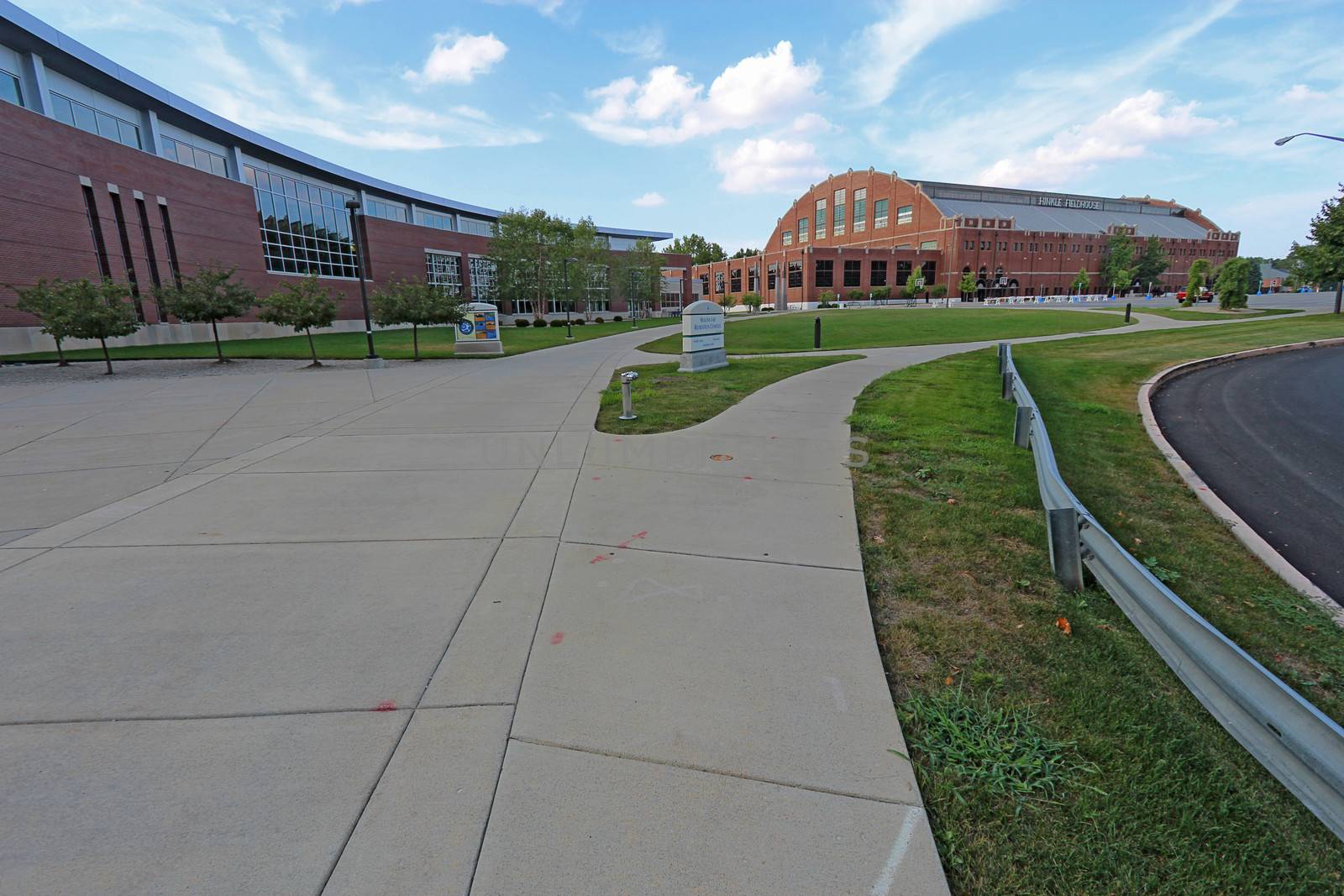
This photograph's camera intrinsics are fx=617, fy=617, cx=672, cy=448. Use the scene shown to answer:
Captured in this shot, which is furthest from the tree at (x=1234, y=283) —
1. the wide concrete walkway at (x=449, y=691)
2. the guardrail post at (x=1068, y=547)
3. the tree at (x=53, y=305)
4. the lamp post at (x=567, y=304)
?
the tree at (x=53, y=305)

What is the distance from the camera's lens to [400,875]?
79.4 inches

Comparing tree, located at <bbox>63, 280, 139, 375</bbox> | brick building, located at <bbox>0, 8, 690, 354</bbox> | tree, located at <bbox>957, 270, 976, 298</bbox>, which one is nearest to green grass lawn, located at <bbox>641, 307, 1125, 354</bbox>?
brick building, located at <bbox>0, 8, 690, 354</bbox>

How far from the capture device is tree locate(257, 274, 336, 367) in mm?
20891

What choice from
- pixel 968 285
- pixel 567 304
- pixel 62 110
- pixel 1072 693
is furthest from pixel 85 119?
pixel 968 285

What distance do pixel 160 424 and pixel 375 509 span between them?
7612 mm

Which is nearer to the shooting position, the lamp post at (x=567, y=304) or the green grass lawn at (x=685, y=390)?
the green grass lawn at (x=685, y=390)

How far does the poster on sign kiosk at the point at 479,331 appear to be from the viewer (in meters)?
25.4

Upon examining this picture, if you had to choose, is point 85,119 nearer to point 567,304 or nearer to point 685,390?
point 567,304

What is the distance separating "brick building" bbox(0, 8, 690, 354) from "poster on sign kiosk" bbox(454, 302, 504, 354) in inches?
189

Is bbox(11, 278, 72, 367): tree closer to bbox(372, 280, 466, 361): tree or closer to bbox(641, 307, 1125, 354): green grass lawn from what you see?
bbox(372, 280, 466, 361): tree

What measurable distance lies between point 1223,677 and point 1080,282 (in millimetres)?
104557

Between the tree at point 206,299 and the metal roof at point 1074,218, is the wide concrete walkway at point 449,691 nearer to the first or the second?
the tree at point 206,299

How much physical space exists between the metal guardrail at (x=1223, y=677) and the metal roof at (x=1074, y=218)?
303 ft

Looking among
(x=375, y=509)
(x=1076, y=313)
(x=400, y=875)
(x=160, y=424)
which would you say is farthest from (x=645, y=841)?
(x=1076, y=313)
